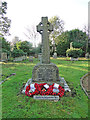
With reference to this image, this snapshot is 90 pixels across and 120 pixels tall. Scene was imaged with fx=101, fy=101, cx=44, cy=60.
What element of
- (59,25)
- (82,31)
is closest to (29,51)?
(59,25)

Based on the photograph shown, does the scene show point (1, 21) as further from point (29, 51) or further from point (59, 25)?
point (29, 51)

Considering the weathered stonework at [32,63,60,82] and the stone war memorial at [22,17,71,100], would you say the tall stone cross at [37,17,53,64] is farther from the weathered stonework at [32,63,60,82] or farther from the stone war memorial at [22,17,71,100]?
the weathered stonework at [32,63,60,82]

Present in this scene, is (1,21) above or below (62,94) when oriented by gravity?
above

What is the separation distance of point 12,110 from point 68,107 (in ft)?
6.84

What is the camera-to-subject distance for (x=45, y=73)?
18.6 feet

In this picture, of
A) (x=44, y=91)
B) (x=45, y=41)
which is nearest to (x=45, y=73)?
(x=44, y=91)

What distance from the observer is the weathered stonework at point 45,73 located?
5637mm

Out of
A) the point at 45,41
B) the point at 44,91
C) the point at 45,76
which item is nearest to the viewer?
the point at 44,91

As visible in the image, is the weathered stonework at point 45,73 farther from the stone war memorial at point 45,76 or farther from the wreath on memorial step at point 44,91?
the wreath on memorial step at point 44,91

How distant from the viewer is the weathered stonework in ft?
18.5

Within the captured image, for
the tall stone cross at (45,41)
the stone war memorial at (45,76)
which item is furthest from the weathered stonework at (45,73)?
the tall stone cross at (45,41)

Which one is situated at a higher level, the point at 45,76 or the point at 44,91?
the point at 45,76

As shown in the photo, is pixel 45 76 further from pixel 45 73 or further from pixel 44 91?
pixel 44 91

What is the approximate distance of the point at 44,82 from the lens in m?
5.55
